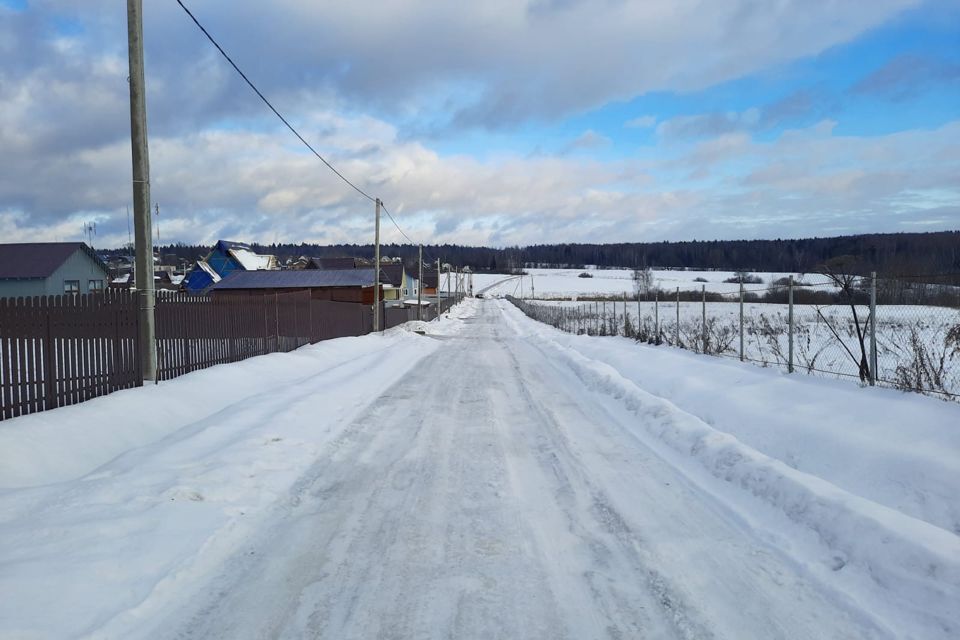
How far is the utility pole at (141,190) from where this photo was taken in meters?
9.46

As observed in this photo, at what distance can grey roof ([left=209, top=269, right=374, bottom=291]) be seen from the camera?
5384 centimetres

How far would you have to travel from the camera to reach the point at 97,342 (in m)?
9.04

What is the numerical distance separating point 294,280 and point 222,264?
1925cm

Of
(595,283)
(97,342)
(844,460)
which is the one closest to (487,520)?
(844,460)

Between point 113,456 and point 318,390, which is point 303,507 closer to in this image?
point 113,456

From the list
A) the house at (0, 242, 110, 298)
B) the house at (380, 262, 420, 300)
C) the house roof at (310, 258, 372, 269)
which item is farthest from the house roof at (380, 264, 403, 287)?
the house at (0, 242, 110, 298)

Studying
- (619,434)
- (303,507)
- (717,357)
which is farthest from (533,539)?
(717,357)

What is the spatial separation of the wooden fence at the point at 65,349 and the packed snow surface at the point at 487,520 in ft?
1.26

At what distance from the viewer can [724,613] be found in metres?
3.73

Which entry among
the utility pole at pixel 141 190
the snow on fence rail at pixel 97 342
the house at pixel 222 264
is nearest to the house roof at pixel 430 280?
the house at pixel 222 264

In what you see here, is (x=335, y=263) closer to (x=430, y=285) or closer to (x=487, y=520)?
(x=430, y=285)

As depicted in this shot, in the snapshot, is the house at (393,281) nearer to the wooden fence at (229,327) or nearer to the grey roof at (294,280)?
the grey roof at (294,280)

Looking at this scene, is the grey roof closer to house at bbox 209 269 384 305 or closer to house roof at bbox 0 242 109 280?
house at bbox 209 269 384 305

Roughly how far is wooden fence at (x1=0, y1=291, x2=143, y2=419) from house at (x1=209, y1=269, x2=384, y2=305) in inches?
1717
